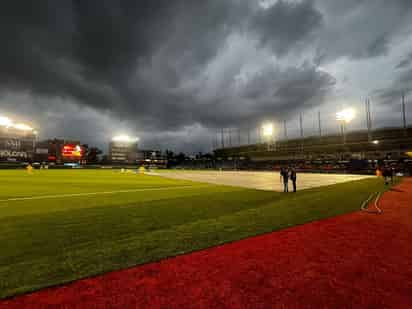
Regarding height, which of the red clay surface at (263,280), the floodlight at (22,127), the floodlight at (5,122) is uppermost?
the floodlight at (5,122)

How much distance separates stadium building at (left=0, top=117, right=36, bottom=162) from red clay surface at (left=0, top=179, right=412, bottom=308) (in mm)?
97959

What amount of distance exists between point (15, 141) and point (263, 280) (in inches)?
4051

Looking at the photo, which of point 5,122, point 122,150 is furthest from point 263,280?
point 122,150

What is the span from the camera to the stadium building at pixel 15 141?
72375mm

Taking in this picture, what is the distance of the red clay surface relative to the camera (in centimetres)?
309

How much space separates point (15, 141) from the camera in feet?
247

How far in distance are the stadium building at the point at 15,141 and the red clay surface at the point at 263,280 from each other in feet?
321

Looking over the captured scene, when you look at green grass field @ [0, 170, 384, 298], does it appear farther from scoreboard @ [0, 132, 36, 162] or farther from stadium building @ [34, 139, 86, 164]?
scoreboard @ [0, 132, 36, 162]

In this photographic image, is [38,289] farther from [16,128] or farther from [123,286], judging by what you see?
[16,128]

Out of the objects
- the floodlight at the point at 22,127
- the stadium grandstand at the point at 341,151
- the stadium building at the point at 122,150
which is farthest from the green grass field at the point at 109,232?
the stadium building at the point at 122,150

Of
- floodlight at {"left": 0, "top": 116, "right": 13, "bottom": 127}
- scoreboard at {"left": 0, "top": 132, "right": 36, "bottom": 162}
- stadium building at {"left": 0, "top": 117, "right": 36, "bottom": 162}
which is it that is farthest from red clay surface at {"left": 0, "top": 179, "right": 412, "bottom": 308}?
scoreboard at {"left": 0, "top": 132, "right": 36, "bottom": 162}

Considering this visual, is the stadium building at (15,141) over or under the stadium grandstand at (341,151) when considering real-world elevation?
over

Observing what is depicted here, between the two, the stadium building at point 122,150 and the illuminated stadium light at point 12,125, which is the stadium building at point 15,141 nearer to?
the illuminated stadium light at point 12,125

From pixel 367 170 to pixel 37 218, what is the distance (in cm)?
5815
